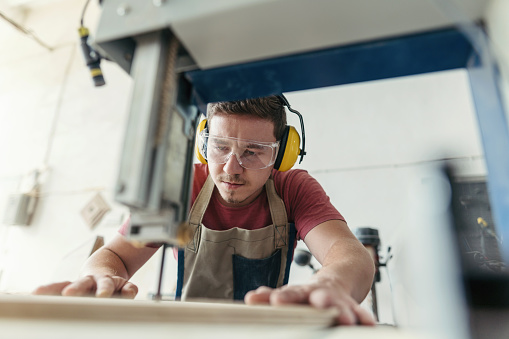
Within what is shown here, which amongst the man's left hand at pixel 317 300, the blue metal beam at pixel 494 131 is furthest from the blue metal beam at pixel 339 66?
the man's left hand at pixel 317 300

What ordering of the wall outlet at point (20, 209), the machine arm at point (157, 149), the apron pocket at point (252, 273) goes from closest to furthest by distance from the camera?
the machine arm at point (157, 149) < the apron pocket at point (252, 273) < the wall outlet at point (20, 209)

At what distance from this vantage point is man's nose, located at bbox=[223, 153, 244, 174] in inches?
46.3

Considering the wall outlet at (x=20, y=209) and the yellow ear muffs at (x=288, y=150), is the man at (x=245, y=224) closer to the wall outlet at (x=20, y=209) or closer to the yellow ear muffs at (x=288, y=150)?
the yellow ear muffs at (x=288, y=150)

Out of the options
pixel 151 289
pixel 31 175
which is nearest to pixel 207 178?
pixel 151 289

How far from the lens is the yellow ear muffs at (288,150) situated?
121cm

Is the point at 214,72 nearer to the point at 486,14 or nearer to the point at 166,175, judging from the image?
the point at 166,175

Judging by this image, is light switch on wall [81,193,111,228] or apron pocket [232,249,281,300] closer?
apron pocket [232,249,281,300]

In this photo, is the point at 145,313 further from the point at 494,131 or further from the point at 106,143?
the point at 106,143

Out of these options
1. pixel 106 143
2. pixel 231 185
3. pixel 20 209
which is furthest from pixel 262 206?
pixel 20 209

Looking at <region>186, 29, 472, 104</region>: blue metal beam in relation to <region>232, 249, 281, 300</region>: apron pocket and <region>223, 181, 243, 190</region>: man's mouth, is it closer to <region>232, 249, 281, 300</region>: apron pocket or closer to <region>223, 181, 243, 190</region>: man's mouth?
<region>223, 181, 243, 190</region>: man's mouth

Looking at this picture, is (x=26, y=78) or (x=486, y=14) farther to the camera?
(x=26, y=78)

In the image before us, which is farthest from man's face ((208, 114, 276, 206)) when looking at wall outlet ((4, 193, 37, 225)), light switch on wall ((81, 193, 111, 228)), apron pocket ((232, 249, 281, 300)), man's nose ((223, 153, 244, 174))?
wall outlet ((4, 193, 37, 225))

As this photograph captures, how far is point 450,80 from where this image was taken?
8.31ft

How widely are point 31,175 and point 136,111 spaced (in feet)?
11.7
